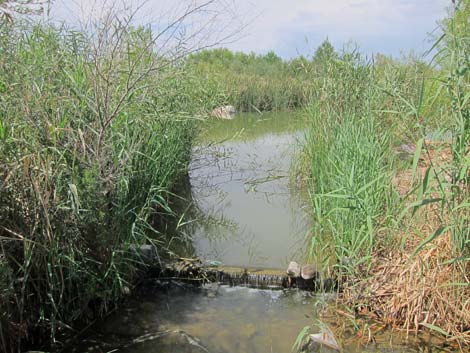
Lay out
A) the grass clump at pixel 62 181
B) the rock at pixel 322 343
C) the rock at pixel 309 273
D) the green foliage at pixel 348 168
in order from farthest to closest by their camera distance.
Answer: the rock at pixel 309 273 → the green foliage at pixel 348 168 → the rock at pixel 322 343 → the grass clump at pixel 62 181

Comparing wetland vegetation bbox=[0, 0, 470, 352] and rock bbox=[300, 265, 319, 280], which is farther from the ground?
wetland vegetation bbox=[0, 0, 470, 352]

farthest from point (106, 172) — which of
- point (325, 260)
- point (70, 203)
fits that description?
point (325, 260)

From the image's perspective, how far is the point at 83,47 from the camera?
3734 mm

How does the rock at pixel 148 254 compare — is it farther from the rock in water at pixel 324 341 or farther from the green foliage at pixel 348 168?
the rock in water at pixel 324 341

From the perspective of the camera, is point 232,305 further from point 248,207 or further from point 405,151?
point 405,151

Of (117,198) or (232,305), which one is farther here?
(232,305)

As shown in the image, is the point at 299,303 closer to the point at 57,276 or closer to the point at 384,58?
the point at 57,276

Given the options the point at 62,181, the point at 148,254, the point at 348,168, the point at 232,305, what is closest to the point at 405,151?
the point at 348,168

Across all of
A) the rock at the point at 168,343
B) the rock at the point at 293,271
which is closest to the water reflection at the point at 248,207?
the rock at the point at 293,271

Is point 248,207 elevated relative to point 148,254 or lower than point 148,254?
elevated

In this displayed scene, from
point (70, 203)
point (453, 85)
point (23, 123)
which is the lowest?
point (70, 203)

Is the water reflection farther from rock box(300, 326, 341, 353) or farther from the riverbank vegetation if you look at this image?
rock box(300, 326, 341, 353)

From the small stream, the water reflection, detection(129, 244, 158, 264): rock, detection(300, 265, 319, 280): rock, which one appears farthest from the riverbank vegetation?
detection(129, 244, 158, 264): rock

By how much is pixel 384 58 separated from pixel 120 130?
22.9 ft
